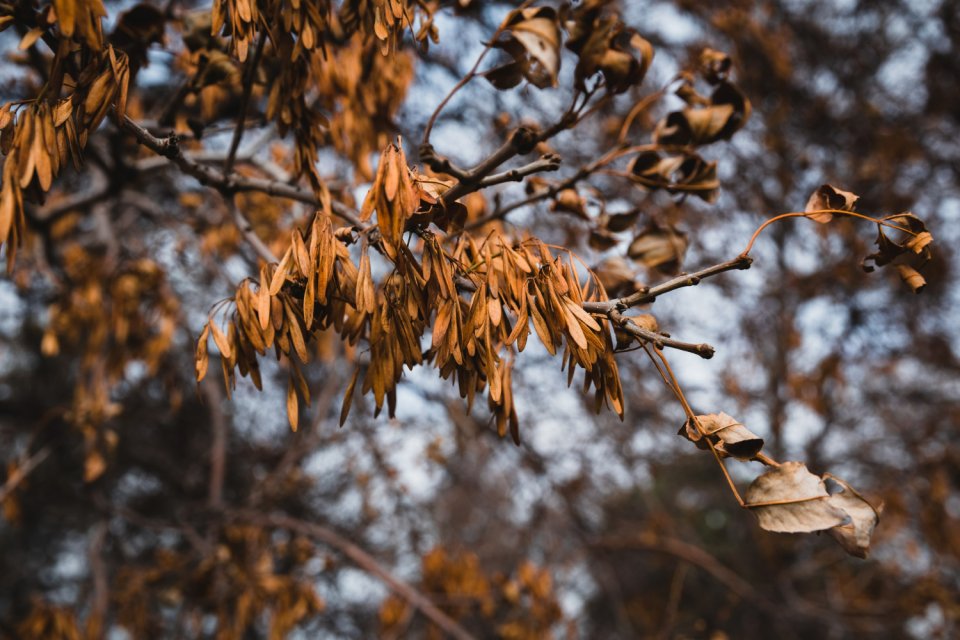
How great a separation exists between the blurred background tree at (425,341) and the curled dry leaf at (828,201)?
45cm

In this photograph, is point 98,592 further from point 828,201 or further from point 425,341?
point 828,201

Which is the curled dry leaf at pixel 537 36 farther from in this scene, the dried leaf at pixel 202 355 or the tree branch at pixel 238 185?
the dried leaf at pixel 202 355

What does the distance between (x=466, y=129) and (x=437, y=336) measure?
277 centimetres

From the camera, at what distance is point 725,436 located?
100cm

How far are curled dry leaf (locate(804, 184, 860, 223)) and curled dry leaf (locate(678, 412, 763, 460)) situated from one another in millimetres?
384

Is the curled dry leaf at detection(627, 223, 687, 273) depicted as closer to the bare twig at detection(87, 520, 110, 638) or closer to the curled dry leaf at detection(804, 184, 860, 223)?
the curled dry leaf at detection(804, 184, 860, 223)

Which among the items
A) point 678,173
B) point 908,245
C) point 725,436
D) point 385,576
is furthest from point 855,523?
point 385,576

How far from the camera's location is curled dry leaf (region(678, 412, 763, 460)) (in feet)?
3.23

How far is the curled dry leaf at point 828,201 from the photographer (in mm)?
1106

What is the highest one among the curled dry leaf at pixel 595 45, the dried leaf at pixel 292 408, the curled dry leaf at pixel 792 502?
the curled dry leaf at pixel 595 45

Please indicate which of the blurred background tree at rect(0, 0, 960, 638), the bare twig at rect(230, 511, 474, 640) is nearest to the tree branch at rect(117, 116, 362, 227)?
the blurred background tree at rect(0, 0, 960, 638)

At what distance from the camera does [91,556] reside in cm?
272

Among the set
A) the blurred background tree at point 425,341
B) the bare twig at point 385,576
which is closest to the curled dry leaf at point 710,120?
the blurred background tree at point 425,341

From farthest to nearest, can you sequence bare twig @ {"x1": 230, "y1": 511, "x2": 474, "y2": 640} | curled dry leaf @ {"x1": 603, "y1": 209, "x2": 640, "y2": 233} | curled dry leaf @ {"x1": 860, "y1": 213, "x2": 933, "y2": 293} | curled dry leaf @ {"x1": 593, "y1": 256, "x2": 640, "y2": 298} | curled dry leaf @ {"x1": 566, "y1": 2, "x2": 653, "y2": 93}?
bare twig @ {"x1": 230, "y1": 511, "x2": 474, "y2": 640} < curled dry leaf @ {"x1": 603, "y1": 209, "x2": 640, "y2": 233} < curled dry leaf @ {"x1": 593, "y1": 256, "x2": 640, "y2": 298} < curled dry leaf @ {"x1": 566, "y1": 2, "x2": 653, "y2": 93} < curled dry leaf @ {"x1": 860, "y1": 213, "x2": 933, "y2": 293}
